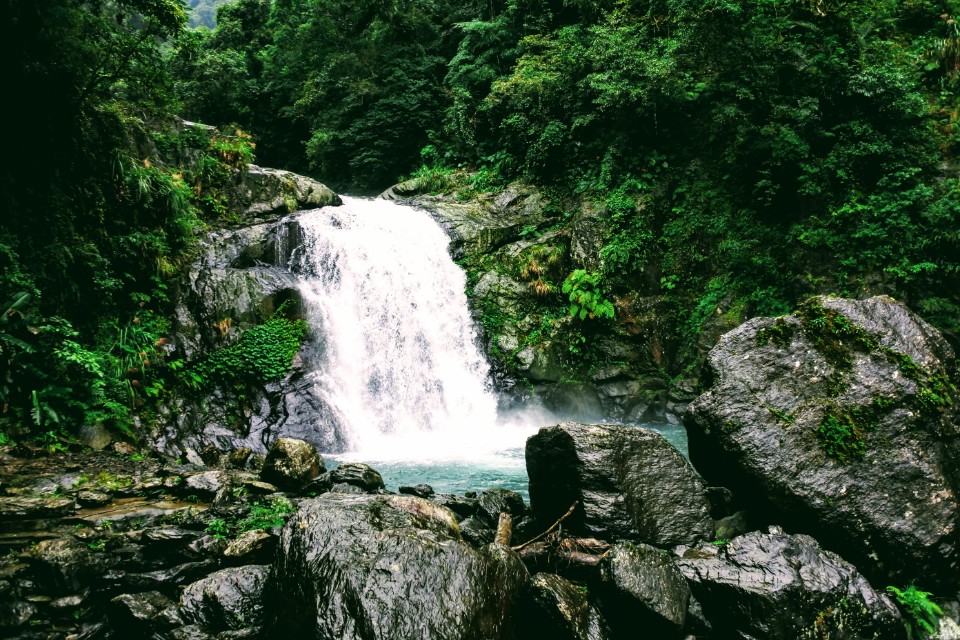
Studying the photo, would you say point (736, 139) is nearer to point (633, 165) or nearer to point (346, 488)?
point (633, 165)

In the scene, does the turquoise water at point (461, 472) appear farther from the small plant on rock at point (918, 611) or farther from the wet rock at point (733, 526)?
the small plant on rock at point (918, 611)

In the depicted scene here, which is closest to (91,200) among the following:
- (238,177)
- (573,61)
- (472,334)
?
(238,177)

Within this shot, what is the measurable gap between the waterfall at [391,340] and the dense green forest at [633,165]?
2.59 m

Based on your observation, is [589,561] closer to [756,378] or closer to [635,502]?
[635,502]

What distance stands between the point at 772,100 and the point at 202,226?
41.8ft

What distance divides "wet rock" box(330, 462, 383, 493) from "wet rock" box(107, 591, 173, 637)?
7.72 ft

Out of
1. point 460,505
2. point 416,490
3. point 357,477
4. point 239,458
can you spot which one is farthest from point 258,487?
point 239,458

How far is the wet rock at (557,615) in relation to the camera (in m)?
3.52

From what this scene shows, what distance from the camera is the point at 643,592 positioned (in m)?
3.66

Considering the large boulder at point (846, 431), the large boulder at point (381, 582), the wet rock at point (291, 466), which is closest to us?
the large boulder at point (381, 582)

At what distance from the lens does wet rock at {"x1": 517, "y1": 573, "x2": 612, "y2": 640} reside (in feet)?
11.5

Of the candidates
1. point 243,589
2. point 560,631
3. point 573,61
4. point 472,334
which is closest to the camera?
point 560,631

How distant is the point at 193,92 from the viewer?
23281 mm

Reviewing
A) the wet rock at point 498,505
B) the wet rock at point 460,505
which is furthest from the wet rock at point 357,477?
the wet rock at point 498,505
